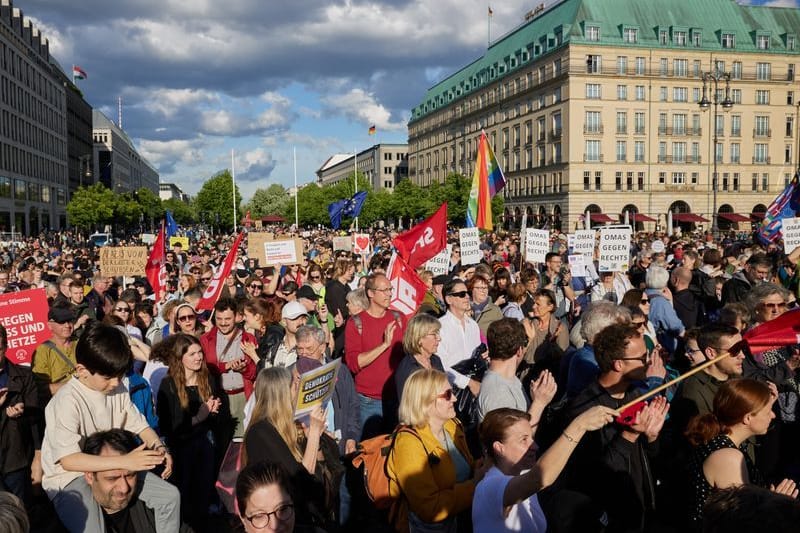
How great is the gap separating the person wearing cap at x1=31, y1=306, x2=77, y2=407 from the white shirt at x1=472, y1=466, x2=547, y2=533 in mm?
4273

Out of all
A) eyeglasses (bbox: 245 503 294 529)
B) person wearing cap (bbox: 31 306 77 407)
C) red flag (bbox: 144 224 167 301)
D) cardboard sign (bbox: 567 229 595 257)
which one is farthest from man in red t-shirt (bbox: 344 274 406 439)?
cardboard sign (bbox: 567 229 595 257)

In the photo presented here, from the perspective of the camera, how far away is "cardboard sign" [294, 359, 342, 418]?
4.35 meters

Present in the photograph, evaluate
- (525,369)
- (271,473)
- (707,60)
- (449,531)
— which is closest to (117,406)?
(271,473)

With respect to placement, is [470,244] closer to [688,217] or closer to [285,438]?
[285,438]

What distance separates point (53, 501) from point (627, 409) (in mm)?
3324

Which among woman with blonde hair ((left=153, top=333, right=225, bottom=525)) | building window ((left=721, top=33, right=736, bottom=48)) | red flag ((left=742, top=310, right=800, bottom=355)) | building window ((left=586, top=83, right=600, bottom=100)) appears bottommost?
woman with blonde hair ((left=153, top=333, right=225, bottom=525))

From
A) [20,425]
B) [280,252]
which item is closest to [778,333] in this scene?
[20,425]

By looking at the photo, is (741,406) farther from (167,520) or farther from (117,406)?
(117,406)

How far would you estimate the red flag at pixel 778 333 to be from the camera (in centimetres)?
432

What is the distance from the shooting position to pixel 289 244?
43.8 feet

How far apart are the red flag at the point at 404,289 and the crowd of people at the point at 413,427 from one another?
82 centimetres

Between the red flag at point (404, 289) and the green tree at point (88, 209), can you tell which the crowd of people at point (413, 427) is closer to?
the red flag at point (404, 289)

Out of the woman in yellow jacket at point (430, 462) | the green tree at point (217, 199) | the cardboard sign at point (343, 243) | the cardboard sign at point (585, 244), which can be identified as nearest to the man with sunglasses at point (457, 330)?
the woman in yellow jacket at point (430, 462)

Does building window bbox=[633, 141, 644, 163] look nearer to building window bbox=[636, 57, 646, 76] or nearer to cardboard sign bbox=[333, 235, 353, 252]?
building window bbox=[636, 57, 646, 76]
